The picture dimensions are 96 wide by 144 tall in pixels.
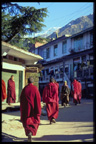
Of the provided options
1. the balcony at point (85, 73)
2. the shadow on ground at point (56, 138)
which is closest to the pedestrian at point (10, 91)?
the shadow on ground at point (56, 138)

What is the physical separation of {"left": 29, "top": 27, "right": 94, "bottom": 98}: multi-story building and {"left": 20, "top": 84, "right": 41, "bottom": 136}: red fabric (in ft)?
62.4

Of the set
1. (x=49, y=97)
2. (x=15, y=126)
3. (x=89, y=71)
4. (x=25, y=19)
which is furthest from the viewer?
(x=89, y=71)

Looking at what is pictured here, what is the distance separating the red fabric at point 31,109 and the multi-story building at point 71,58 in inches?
749

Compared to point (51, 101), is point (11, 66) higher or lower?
higher

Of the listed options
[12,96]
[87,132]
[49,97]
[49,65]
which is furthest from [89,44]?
[87,132]

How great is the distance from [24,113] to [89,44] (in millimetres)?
21304

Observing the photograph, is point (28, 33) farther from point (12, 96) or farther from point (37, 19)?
point (12, 96)

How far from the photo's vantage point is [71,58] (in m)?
28.8

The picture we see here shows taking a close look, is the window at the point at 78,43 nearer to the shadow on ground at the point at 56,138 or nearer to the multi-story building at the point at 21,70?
the multi-story building at the point at 21,70

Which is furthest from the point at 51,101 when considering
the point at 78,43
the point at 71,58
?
the point at 71,58

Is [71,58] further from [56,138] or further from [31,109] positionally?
[31,109]

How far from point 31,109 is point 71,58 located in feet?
77.3

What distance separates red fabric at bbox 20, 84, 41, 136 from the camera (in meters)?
5.59

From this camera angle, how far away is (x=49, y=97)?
8211 millimetres
